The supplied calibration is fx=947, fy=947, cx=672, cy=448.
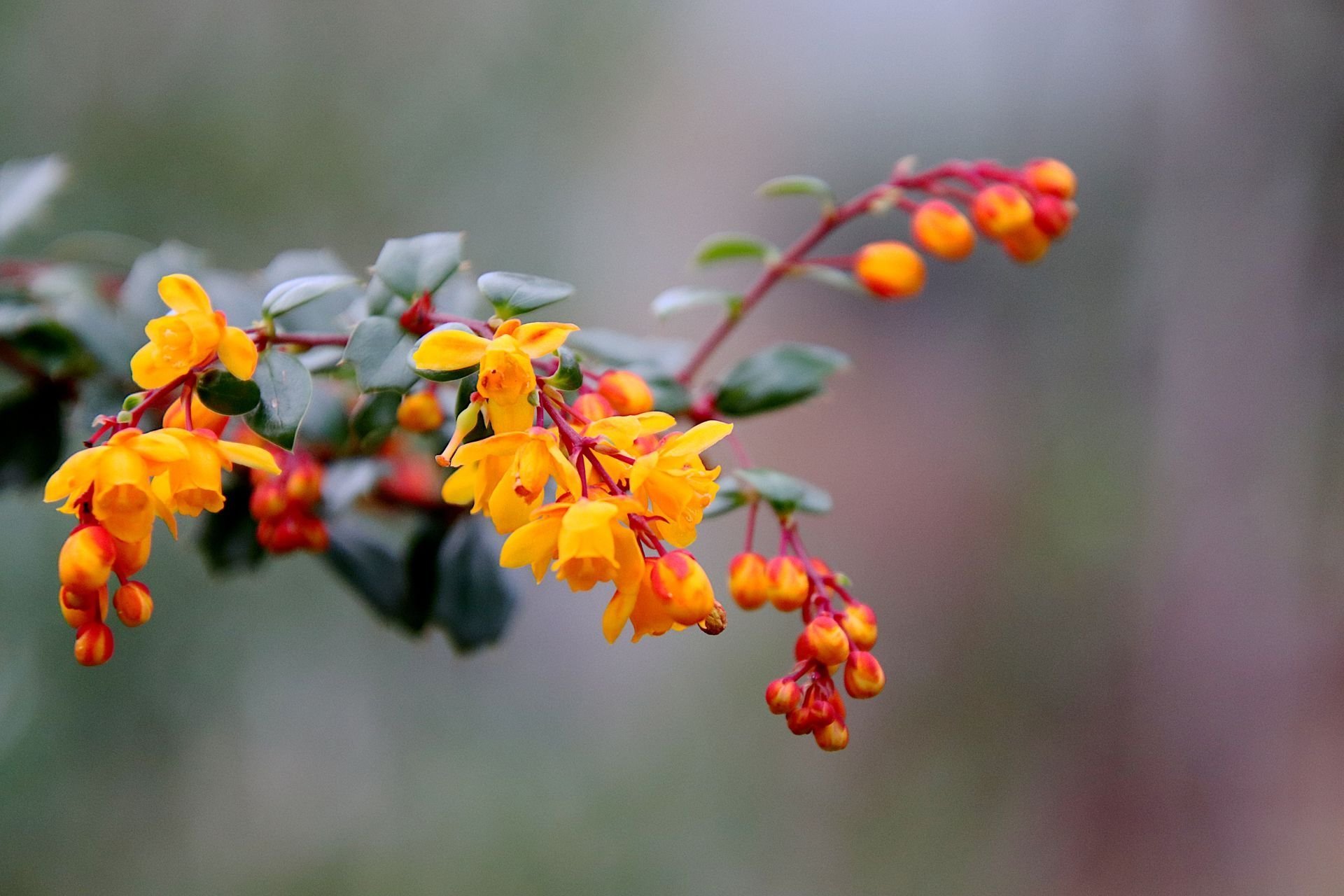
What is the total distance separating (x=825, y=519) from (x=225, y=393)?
1763 mm

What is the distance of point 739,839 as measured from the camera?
176cm

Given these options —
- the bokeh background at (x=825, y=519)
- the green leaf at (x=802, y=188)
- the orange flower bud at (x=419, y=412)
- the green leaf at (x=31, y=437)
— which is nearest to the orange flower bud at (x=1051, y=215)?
the green leaf at (x=802, y=188)

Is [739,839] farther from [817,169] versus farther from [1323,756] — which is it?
[817,169]

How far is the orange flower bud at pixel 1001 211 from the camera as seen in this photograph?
516 millimetres

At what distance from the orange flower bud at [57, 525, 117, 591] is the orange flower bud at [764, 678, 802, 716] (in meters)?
0.25

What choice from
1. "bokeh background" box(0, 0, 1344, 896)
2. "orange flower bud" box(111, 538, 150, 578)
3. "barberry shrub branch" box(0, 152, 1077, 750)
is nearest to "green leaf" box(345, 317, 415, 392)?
"barberry shrub branch" box(0, 152, 1077, 750)

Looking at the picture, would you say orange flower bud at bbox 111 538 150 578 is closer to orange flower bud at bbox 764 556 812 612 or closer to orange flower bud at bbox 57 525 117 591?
orange flower bud at bbox 57 525 117 591

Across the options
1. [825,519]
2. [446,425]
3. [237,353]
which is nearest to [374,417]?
[446,425]

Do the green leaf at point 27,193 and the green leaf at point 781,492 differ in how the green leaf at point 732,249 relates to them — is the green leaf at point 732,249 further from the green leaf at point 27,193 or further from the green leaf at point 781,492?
the green leaf at point 27,193

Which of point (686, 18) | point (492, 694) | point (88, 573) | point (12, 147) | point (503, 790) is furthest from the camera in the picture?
point (686, 18)

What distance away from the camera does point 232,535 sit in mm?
649

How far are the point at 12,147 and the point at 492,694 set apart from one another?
4.10ft

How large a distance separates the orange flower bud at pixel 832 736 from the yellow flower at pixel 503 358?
0.17 m

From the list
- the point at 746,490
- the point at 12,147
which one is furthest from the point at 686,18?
the point at 746,490
